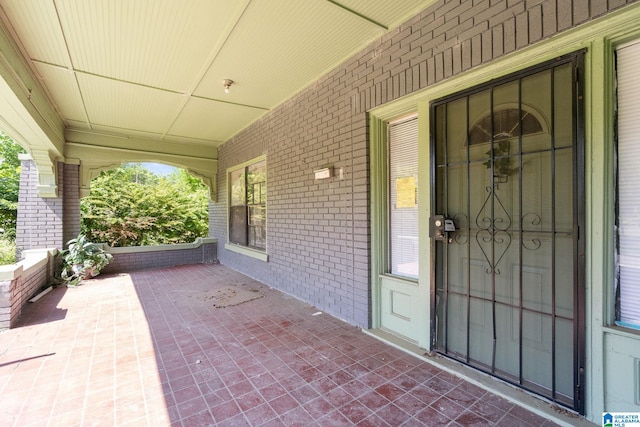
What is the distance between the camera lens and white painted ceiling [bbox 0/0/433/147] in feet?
8.11

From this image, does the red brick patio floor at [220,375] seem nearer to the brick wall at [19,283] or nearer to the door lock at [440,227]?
the brick wall at [19,283]

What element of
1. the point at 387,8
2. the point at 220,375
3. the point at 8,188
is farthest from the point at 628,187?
the point at 8,188

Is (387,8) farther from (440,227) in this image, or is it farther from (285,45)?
(440,227)

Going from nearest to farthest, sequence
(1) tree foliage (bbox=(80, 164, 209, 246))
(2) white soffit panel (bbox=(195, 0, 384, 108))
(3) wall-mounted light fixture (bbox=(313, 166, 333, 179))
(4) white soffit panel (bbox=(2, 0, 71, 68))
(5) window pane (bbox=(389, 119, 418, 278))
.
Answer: (4) white soffit panel (bbox=(2, 0, 71, 68))
(2) white soffit panel (bbox=(195, 0, 384, 108))
(5) window pane (bbox=(389, 119, 418, 278))
(3) wall-mounted light fixture (bbox=(313, 166, 333, 179))
(1) tree foliage (bbox=(80, 164, 209, 246))

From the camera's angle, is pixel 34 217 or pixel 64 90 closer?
pixel 64 90

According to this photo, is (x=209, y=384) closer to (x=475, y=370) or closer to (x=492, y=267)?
(x=475, y=370)

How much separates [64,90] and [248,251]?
3.62 m

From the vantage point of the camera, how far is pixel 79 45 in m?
2.95

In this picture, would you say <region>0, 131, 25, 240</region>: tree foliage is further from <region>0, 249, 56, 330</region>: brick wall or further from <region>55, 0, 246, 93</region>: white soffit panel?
<region>55, 0, 246, 93</region>: white soffit panel

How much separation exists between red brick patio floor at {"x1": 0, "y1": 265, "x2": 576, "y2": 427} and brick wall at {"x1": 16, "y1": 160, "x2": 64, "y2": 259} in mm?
2154

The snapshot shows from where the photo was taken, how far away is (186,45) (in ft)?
9.87

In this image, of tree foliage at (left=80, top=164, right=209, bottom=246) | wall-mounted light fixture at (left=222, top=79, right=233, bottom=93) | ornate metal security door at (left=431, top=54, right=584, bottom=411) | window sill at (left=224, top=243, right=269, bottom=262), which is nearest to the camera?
ornate metal security door at (left=431, top=54, right=584, bottom=411)

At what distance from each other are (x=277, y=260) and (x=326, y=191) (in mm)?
1718

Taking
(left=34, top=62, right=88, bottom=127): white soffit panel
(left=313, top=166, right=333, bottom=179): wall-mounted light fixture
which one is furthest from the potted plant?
(left=313, top=166, right=333, bottom=179): wall-mounted light fixture
